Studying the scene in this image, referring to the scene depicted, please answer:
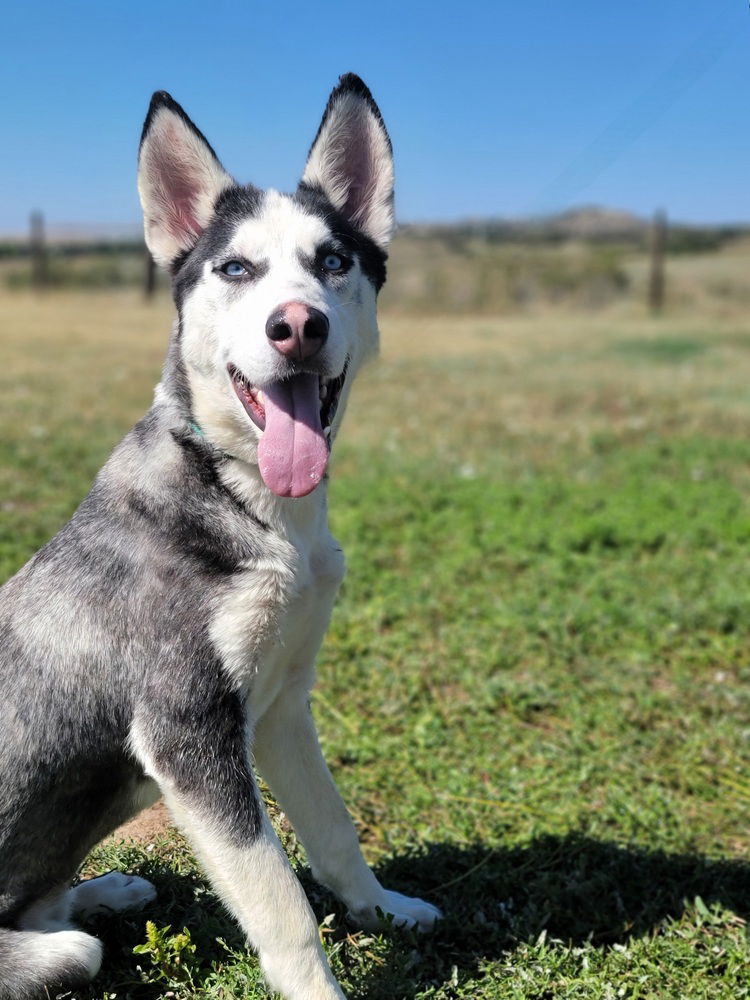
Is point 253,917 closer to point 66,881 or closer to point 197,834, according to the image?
point 197,834

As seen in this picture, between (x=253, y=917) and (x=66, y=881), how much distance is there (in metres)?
0.59

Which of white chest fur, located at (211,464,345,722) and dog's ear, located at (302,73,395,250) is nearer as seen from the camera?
white chest fur, located at (211,464,345,722)

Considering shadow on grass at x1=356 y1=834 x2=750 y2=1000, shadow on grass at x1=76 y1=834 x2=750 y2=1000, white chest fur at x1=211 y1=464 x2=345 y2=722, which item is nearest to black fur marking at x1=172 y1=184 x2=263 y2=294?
white chest fur at x1=211 y1=464 x2=345 y2=722

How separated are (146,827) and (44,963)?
96 cm

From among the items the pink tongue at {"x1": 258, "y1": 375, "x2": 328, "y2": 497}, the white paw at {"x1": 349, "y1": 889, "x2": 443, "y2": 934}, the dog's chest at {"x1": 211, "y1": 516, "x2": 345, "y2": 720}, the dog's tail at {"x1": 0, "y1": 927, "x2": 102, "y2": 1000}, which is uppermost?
the pink tongue at {"x1": 258, "y1": 375, "x2": 328, "y2": 497}

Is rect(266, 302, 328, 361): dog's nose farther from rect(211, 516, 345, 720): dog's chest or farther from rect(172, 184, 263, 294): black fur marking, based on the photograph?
rect(211, 516, 345, 720): dog's chest

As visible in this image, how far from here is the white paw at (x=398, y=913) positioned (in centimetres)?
323

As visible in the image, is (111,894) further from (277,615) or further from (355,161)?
(355,161)

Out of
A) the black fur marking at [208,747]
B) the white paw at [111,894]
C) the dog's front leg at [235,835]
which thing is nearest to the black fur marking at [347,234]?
the black fur marking at [208,747]

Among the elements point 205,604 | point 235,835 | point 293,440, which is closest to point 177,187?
point 293,440

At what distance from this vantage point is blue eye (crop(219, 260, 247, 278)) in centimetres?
295

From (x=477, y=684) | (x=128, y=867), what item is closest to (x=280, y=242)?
(x=128, y=867)

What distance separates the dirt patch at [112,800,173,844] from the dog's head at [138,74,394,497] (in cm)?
148

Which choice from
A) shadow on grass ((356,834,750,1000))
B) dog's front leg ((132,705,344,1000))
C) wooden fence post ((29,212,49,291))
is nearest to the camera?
dog's front leg ((132,705,344,1000))
